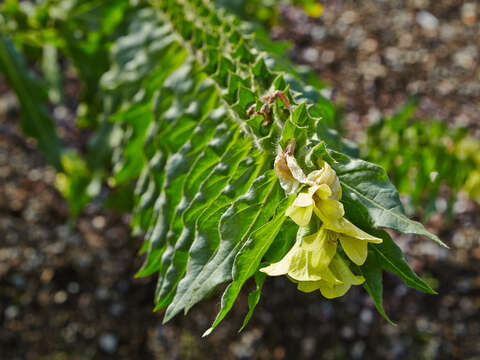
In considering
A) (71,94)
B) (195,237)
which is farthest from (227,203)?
(71,94)

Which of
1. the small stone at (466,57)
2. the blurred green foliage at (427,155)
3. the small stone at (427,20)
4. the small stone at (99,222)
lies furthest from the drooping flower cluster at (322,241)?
the small stone at (427,20)

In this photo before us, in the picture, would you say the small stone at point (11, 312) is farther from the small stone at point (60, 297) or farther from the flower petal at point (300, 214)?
the flower petal at point (300, 214)

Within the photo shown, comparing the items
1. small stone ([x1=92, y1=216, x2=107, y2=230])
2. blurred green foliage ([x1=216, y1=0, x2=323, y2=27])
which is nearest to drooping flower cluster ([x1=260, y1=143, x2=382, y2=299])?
blurred green foliage ([x1=216, y1=0, x2=323, y2=27])

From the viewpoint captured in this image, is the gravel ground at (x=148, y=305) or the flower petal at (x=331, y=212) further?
the gravel ground at (x=148, y=305)

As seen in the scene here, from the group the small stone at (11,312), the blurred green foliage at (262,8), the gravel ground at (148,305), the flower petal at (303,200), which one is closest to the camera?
the flower petal at (303,200)

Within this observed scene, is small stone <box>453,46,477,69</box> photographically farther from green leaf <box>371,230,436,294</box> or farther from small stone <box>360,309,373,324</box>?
green leaf <box>371,230,436,294</box>

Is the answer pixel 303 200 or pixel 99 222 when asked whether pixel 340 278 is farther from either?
pixel 99 222
